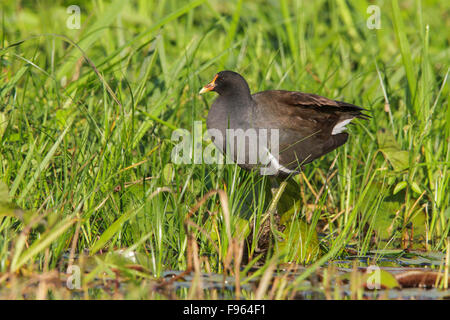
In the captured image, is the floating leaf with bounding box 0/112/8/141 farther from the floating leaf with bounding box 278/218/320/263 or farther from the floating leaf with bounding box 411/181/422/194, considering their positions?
the floating leaf with bounding box 411/181/422/194

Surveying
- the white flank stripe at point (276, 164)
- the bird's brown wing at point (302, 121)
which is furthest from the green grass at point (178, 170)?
the bird's brown wing at point (302, 121)

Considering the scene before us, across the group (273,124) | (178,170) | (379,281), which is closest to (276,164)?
(273,124)

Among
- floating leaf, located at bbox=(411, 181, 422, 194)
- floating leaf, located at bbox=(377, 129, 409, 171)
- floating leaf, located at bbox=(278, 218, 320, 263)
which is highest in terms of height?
floating leaf, located at bbox=(377, 129, 409, 171)

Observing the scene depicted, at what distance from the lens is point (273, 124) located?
135 inches

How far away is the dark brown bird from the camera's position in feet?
10.9

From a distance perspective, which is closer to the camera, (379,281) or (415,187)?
(379,281)

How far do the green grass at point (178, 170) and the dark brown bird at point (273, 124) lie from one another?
6.2 inches

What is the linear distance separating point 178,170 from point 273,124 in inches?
28.4

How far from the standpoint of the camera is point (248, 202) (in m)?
3.49

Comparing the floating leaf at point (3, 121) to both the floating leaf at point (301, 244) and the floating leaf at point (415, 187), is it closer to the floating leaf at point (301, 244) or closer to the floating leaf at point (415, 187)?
the floating leaf at point (301, 244)

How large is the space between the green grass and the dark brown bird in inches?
6.2

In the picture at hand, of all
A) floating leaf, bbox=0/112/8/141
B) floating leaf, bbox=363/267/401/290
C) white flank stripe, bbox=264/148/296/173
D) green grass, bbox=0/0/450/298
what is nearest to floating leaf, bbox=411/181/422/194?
green grass, bbox=0/0/450/298

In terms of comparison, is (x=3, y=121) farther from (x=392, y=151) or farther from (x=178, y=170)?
(x=392, y=151)

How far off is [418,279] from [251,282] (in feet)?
2.28
